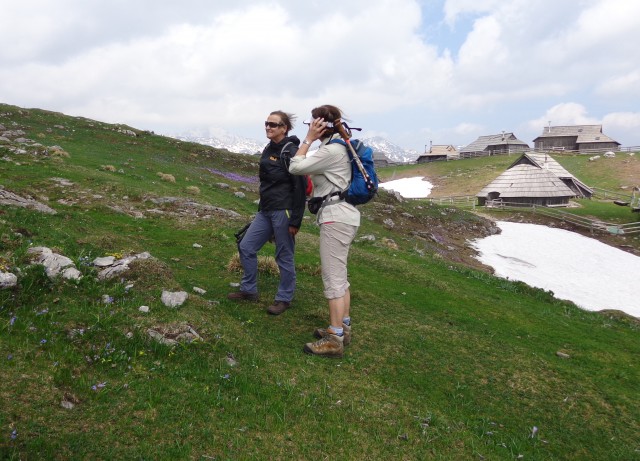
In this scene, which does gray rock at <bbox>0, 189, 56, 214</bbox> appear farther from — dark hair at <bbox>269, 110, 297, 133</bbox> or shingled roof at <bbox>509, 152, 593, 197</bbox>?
shingled roof at <bbox>509, 152, 593, 197</bbox>

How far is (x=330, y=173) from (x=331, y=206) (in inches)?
20.1

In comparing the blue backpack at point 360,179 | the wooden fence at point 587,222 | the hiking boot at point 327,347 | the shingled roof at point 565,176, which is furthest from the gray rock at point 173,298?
the shingled roof at point 565,176

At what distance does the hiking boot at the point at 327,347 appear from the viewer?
639 centimetres

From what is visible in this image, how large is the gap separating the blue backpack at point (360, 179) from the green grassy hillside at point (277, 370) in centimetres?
264

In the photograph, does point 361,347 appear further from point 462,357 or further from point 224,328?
point 224,328

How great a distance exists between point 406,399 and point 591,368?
14.9ft

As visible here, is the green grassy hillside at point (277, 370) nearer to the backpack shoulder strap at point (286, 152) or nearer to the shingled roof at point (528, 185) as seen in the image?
the backpack shoulder strap at point (286, 152)

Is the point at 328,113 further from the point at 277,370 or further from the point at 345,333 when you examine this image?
the point at 277,370

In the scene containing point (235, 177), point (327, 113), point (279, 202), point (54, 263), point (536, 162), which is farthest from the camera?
point (536, 162)

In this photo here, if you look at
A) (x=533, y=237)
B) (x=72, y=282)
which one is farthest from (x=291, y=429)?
(x=533, y=237)

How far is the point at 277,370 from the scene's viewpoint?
572 centimetres

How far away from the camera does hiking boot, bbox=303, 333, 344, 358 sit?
6.39m

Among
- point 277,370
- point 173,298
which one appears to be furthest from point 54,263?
point 277,370

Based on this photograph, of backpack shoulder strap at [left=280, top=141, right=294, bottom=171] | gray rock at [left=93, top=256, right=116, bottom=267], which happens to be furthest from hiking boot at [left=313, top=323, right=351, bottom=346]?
gray rock at [left=93, top=256, right=116, bottom=267]
